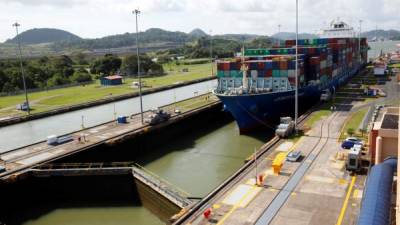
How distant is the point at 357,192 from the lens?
80.8 ft

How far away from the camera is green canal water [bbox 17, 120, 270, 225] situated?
28.2 m

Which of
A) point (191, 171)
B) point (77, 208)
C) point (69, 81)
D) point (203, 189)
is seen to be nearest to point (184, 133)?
point (191, 171)

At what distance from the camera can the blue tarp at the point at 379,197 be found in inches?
666

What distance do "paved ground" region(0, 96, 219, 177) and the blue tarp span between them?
26160 millimetres

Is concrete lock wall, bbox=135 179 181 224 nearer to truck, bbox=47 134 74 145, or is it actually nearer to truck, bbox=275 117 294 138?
truck, bbox=47 134 74 145

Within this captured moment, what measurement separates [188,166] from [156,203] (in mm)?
10589

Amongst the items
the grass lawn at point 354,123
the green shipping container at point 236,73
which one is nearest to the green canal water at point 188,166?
→ the green shipping container at point 236,73

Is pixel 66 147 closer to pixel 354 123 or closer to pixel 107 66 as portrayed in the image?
pixel 354 123

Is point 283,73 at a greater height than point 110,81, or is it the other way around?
point 283,73

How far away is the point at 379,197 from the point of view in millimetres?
18859

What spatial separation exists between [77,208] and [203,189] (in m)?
9.89

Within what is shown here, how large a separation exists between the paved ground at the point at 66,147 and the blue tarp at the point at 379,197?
85.8 ft

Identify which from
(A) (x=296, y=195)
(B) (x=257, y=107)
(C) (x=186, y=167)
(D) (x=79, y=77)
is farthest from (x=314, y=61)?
(D) (x=79, y=77)

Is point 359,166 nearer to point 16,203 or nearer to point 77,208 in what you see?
point 77,208
